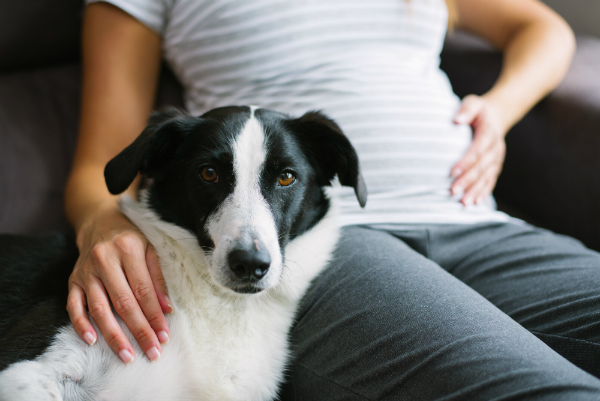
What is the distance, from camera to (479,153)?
148cm

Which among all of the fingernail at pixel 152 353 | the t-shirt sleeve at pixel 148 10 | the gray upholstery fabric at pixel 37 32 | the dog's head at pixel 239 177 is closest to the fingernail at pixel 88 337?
the fingernail at pixel 152 353

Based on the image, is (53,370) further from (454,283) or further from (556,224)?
(556,224)

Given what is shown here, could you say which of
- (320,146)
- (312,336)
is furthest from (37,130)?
(312,336)

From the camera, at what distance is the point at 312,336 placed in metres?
→ 1.11

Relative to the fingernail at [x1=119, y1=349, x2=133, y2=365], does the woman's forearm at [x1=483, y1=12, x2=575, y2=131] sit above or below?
above

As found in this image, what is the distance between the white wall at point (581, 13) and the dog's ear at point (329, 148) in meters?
2.08

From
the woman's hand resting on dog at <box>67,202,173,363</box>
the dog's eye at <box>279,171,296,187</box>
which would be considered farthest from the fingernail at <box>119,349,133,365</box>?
the dog's eye at <box>279,171,296,187</box>

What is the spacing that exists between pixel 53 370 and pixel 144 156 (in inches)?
21.1

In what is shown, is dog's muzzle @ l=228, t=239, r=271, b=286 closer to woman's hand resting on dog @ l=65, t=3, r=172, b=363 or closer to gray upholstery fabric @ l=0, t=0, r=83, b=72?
woman's hand resting on dog @ l=65, t=3, r=172, b=363

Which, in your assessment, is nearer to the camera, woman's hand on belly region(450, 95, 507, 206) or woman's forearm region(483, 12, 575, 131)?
woman's hand on belly region(450, 95, 507, 206)

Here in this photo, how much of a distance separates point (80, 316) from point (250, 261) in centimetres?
41

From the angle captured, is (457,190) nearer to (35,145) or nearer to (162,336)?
(162,336)

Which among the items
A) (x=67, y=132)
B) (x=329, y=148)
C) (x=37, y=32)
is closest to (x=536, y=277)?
(x=329, y=148)

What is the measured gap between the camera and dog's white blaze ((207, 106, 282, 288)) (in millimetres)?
968
